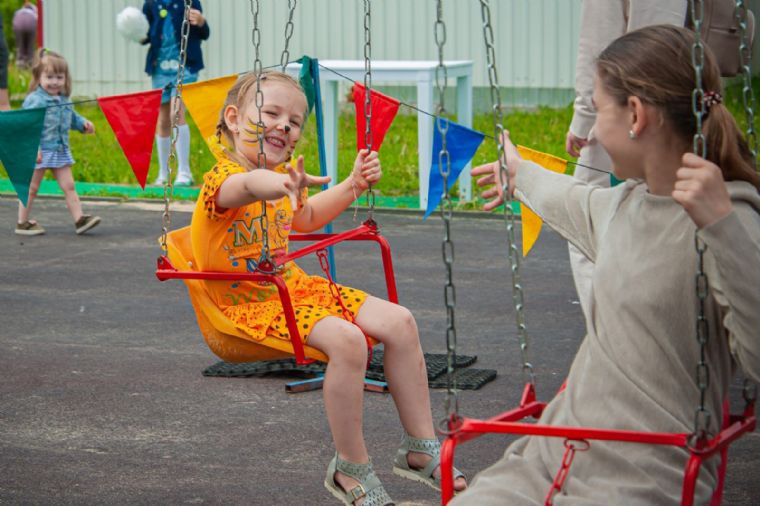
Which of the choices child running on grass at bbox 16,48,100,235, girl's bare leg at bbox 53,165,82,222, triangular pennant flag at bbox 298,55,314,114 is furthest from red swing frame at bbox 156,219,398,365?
girl's bare leg at bbox 53,165,82,222

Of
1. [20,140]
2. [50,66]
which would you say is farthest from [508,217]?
[50,66]

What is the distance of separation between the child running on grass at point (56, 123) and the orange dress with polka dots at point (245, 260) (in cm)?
549

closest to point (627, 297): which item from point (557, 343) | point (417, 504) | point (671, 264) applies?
point (671, 264)

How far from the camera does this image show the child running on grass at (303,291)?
3.87 meters

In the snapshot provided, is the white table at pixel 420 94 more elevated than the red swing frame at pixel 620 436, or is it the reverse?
the white table at pixel 420 94

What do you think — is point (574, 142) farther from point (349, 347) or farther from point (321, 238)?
point (349, 347)

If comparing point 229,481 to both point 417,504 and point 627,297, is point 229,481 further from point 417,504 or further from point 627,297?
point 627,297

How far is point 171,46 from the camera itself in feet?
38.8

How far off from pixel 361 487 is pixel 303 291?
79 cm

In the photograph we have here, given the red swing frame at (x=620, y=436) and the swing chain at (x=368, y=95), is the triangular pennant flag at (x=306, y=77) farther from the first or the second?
the red swing frame at (x=620, y=436)

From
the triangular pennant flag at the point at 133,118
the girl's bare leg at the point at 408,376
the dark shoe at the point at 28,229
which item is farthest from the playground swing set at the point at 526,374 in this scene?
the dark shoe at the point at 28,229

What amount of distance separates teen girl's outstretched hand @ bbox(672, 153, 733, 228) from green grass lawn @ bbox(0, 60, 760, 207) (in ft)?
30.9

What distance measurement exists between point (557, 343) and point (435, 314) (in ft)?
3.28

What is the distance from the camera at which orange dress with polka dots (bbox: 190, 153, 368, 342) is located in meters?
4.19
